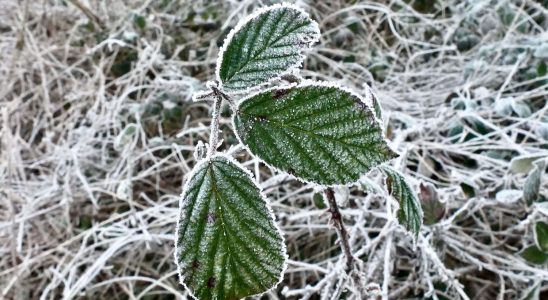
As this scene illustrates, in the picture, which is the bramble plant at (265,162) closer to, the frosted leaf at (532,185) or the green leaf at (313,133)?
the green leaf at (313,133)

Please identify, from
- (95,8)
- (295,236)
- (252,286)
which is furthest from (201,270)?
(95,8)

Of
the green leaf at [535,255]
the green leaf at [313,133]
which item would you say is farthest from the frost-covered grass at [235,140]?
the green leaf at [313,133]

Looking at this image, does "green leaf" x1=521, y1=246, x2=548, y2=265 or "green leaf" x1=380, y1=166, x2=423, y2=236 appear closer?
"green leaf" x1=380, y1=166, x2=423, y2=236

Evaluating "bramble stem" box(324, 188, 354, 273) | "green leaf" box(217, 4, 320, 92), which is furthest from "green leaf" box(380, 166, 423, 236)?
"green leaf" box(217, 4, 320, 92)

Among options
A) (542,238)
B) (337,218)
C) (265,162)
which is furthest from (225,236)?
(542,238)

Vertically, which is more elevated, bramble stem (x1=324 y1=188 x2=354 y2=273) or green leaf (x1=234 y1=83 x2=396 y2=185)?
green leaf (x1=234 y1=83 x2=396 y2=185)

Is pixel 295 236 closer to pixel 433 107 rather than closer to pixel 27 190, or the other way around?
pixel 433 107

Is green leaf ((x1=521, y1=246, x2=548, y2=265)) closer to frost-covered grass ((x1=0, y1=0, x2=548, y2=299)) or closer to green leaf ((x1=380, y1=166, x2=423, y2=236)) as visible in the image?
frost-covered grass ((x1=0, y1=0, x2=548, y2=299))
